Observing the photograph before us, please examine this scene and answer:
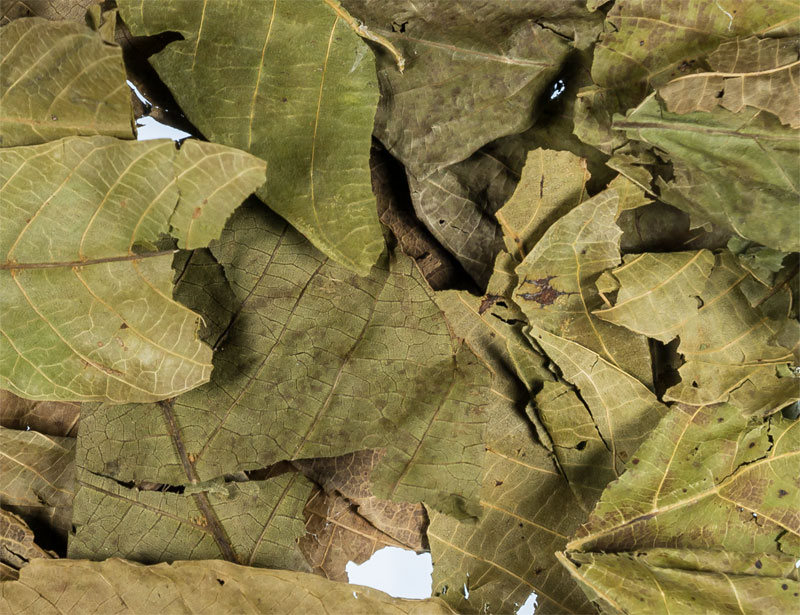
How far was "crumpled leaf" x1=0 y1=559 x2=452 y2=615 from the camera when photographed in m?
1.56

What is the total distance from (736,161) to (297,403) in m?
1.03

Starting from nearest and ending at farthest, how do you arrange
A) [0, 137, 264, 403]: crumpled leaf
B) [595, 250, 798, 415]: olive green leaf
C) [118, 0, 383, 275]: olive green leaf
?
[0, 137, 264, 403]: crumpled leaf → [118, 0, 383, 275]: olive green leaf → [595, 250, 798, 415]: olive green leaf

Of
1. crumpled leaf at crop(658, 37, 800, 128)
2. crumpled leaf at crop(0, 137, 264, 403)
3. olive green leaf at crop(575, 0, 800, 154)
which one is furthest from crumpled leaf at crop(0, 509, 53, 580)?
crumpled leaf at crop(658, 37, 800, 128)

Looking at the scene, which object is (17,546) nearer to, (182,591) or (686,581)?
(182,591)

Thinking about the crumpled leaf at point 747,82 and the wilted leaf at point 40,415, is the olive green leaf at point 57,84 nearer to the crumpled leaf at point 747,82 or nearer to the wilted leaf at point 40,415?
the wilted leaf at point 40,415

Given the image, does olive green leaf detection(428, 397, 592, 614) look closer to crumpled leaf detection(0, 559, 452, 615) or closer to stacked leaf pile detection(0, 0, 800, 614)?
stacked leaf pile detection(0, 0, 800, 614)

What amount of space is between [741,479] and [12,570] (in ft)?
5.19

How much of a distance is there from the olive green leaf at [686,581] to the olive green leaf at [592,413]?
0.58ft

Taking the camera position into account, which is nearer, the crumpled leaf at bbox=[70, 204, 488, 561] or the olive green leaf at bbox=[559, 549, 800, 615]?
the olive green leaf at bbox=[559, 549, 800, 615]

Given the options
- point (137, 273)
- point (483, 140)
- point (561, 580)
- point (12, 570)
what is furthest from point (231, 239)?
point (561, 580)

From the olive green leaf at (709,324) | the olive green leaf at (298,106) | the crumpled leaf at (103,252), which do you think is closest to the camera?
the crumpled leaf at (103,252)

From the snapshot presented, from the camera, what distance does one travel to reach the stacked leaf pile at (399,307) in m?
1.44

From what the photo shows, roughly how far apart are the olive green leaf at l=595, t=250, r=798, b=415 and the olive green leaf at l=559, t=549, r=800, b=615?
325 millimetres

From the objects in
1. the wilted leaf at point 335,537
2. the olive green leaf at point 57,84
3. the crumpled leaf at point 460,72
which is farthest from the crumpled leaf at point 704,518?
the olive green leaf at point 57,84
